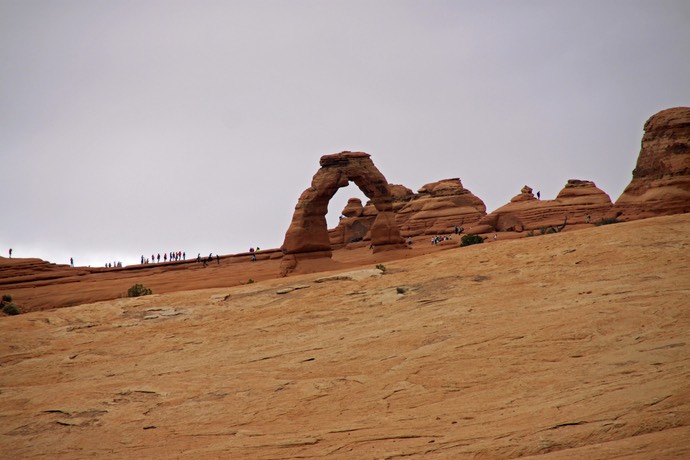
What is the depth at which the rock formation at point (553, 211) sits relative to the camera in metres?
54.1

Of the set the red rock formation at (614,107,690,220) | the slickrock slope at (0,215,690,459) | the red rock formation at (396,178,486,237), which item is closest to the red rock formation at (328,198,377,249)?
the red rock formation at (396,178,486,237)

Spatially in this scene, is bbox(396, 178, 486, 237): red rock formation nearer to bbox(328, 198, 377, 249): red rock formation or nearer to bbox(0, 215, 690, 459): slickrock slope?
bbox(328, 198, 377, 249): red rock formation

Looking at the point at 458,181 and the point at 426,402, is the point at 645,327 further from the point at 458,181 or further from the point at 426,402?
the point at 458,181

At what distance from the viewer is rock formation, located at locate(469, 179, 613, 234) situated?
54125mm

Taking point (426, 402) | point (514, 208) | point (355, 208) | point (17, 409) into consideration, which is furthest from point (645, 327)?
point (355, 208)

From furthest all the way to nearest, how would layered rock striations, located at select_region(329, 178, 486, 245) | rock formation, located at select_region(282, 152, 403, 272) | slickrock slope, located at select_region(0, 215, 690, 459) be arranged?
layered rock striations, located at select_region(329, 178, 486, 245)
rock formation, located at select_region(282, 152, 403, 272)
slickrock slope, located at select_region(0, 215, 690, 459)

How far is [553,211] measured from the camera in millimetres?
55875

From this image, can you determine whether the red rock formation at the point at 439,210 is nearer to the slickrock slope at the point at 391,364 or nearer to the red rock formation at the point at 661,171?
the red rock formation at the point at 661,171

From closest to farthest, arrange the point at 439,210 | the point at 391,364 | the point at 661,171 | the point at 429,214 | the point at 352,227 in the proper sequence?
the point at 391,364 < the point at 661,171 < the point at 429,214 < the point at 439,210 < the point at 352,227

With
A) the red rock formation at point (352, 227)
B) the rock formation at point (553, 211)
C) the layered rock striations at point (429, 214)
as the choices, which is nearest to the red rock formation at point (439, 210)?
the layered rock striations at point (429, 214)

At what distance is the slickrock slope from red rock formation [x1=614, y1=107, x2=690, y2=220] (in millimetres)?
23784

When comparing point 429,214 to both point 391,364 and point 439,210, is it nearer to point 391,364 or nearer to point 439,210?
point 439,210

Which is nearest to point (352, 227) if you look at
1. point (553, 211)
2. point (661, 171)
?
point (553, 211)

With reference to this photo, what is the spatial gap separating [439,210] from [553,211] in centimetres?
1597
